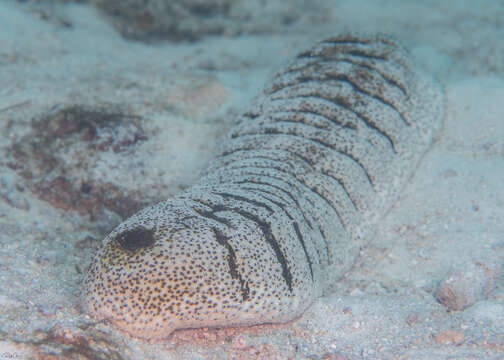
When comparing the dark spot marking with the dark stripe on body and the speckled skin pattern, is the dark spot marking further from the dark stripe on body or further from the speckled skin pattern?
the dark stripe on body

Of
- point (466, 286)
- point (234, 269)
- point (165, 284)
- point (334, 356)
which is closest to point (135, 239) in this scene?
point (165, 284)

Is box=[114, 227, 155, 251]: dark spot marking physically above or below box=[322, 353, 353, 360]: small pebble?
above

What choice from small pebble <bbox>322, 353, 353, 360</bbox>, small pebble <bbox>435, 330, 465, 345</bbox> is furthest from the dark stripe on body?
small pebble <bbox>435, 330, 465, 345</bbox>

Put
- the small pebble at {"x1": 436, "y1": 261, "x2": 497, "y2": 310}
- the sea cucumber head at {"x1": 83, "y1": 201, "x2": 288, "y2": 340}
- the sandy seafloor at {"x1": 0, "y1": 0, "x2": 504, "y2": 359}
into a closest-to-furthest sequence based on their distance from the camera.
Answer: the sea cucumber head at {"x1": 83, "y1": 201, "x2": 288, "y2": 340} → the sandy seafloor at {"x1": 0, "y1": 0, "x2": 504, "y2": 359} → the small pebble at {"x1": 436, "y1": 261, "x2": 497, "y2": 310}

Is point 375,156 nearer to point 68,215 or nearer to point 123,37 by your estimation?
point 68,215

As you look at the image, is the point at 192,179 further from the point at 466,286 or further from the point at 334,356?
the point at 466,286

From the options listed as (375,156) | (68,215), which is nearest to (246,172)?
(375,156)

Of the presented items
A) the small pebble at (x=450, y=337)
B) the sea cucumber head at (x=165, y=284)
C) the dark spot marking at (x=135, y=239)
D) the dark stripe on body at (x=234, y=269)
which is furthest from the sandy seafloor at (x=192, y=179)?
the dark spot marking at (x=135, y=239)
